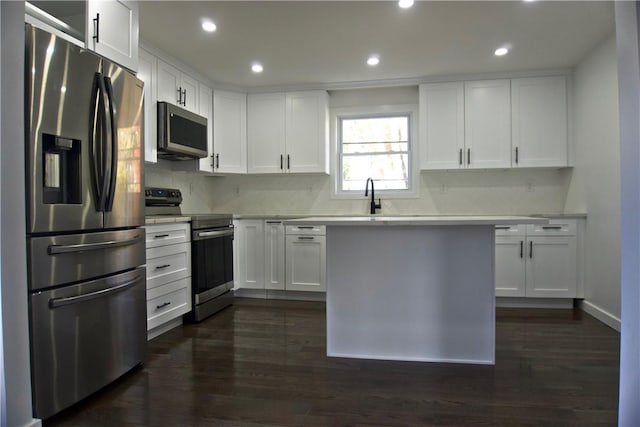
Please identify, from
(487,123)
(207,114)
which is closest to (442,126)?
(487,123)

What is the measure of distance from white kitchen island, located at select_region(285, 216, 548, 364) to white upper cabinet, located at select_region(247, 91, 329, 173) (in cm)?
205

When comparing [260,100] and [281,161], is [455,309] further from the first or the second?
[260,100]

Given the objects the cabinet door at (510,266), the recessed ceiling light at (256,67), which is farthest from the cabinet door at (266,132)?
the cabinet door at (510,266)

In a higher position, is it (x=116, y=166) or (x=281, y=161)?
(x=281, y=161)

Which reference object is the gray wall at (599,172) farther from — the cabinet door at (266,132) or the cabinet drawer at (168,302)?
the cabinet drawer at (168,302)

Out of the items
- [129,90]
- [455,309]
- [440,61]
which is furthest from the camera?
[440,61]

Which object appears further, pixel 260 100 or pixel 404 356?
pixel 260 100

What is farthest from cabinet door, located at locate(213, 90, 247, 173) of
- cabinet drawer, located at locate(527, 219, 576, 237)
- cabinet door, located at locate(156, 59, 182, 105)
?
cabinet drawer, located at locate(527, 219, 576, 237)

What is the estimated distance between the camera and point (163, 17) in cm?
284

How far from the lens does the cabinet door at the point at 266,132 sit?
4520mm

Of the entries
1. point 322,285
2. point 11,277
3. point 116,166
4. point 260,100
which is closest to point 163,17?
point 116,166

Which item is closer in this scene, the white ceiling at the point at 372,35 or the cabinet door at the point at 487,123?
the white ceiling at the point at 372,35

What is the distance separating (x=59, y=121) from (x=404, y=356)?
7.71ft

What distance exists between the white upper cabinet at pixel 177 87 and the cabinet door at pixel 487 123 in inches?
114
